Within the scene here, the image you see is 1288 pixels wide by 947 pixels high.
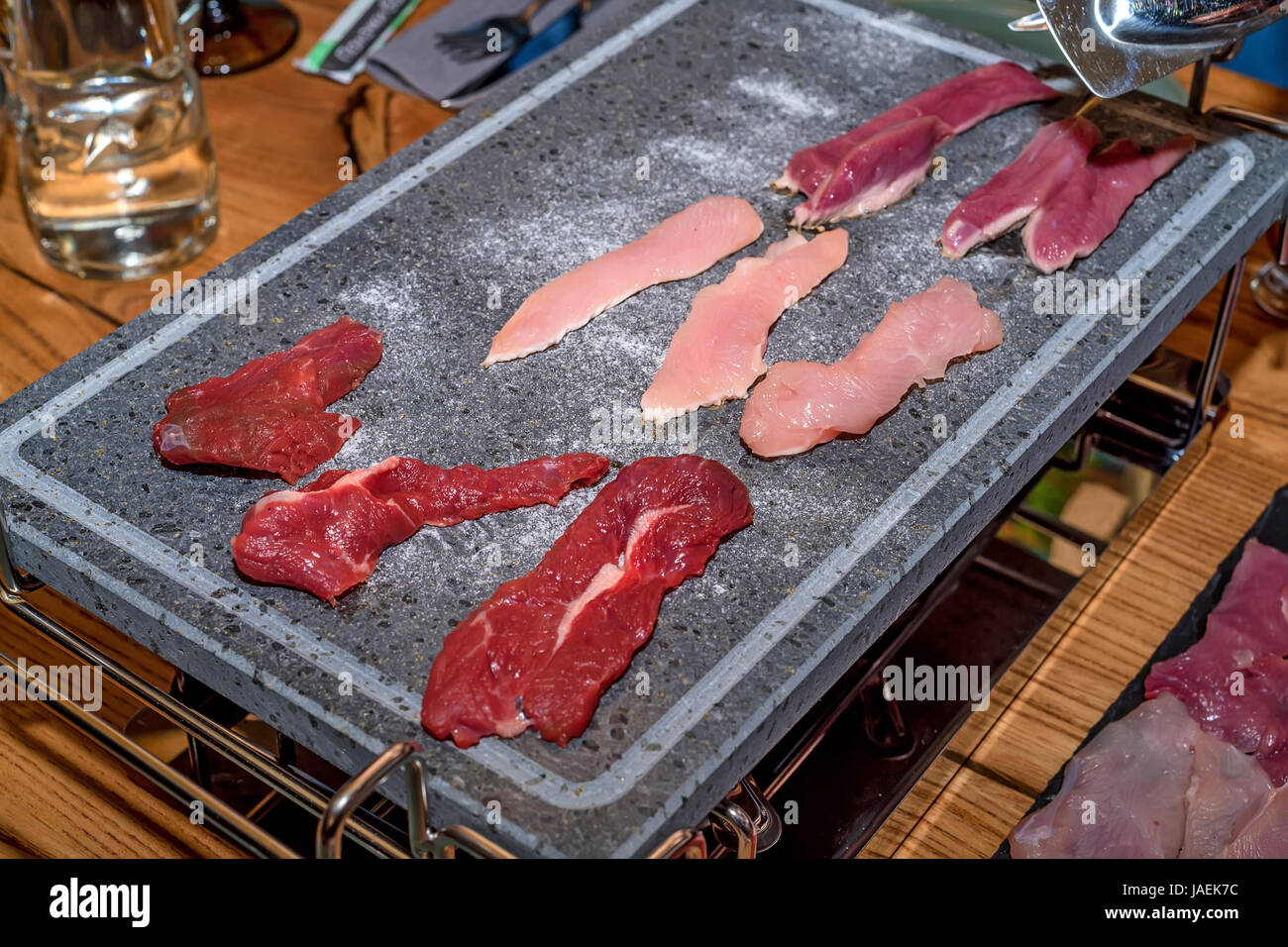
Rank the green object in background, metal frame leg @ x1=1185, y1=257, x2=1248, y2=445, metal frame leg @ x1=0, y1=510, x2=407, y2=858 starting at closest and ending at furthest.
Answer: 1. metal frame leg @ x1=0, y1=510, x2=407, y2=858
2. metal frame leg @ x1=1185, y1=257, x2=1248, y2=445
3. the green object in background

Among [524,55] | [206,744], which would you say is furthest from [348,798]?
[524,55]

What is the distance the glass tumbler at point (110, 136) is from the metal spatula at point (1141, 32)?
1.60m

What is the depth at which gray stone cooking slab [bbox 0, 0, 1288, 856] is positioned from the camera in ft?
5.47

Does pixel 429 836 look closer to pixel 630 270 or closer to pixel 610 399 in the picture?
pixel 610 399

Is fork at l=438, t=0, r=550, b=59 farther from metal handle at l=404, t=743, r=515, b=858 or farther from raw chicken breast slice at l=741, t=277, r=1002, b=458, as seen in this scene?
metal handle at l=404, t=743, r=515, b=858

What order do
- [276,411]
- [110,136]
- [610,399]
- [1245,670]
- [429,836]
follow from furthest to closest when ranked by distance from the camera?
1. [110,136]
2. [1245,670]
3. [610,399]
4. [276,411]
5. [429,836]

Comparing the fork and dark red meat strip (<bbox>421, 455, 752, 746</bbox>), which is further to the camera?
the fork

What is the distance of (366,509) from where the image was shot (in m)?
1.81

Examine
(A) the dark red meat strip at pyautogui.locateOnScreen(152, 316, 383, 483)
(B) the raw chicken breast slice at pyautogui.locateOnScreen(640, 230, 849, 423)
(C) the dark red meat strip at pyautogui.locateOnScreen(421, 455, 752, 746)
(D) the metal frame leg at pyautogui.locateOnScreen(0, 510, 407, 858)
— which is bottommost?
(D) the metal frame leg at pyautogui.locateOnScreen(0, 510, 407, 858)

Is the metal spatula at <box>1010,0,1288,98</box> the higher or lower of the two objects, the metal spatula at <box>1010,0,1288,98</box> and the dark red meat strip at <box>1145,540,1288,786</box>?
the higher

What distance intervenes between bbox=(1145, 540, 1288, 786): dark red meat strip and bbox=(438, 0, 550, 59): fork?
6.43ft

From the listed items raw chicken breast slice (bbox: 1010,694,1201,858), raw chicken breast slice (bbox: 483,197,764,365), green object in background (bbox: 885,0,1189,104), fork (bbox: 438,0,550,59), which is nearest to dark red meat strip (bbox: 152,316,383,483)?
raw chicken breast slice (bbox: 483,197,764,365)

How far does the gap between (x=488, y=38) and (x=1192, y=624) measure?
2.00 meters

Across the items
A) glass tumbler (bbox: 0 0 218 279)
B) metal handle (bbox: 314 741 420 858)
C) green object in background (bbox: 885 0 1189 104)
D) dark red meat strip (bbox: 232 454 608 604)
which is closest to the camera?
metal handle (bbox: 314 741 420 858)
